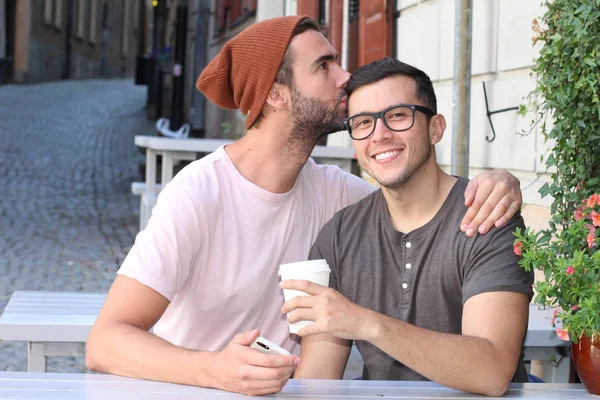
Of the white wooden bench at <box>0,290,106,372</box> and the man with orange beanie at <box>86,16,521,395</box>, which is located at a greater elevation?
the man with orange beanie at <box>86,16,521,395</box>

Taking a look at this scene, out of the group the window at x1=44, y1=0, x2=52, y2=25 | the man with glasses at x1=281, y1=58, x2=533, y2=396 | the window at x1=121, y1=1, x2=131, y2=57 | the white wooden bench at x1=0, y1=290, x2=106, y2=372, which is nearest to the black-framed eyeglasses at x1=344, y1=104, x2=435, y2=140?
the man with glasses at x1=281, y1=58, x2=533, y2=396

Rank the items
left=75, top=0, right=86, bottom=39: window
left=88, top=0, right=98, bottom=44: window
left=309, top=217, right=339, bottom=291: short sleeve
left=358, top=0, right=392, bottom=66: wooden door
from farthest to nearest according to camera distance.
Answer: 1. left=88, top=0, right=98, bottom=44: window
2. left=75, top=0, right=86, bottom=39: window
3. left=358, top=0, right=392, bottom=66: wooden door
4. left=309, top=217, right=339, bottom=291: short sleeve

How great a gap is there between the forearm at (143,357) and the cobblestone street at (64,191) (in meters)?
3.00

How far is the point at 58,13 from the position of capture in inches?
1316

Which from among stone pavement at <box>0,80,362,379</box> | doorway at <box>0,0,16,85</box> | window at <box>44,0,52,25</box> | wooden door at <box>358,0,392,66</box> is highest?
window at <box>44,0,52,25</box>

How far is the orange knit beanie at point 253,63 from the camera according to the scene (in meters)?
2.88

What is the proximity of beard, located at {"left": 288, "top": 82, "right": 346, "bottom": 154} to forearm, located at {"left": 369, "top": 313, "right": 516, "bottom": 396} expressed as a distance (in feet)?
3.00

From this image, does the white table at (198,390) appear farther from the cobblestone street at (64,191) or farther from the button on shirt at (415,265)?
the cobblestone street at (64,191)

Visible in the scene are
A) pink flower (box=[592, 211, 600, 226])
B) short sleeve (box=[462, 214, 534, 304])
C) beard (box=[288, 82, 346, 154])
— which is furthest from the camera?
beard (box=[288, 82, 346, 154])

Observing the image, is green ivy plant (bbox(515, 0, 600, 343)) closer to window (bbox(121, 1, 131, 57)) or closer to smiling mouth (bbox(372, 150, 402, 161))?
smiling mouth (bbox(372, 150, 402, 161))

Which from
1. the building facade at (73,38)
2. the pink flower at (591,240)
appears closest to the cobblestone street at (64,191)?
the building facade at (73,38)

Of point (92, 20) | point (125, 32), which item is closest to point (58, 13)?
point (92, 20)

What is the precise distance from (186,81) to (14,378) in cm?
1867

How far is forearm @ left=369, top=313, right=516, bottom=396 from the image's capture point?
205cm
